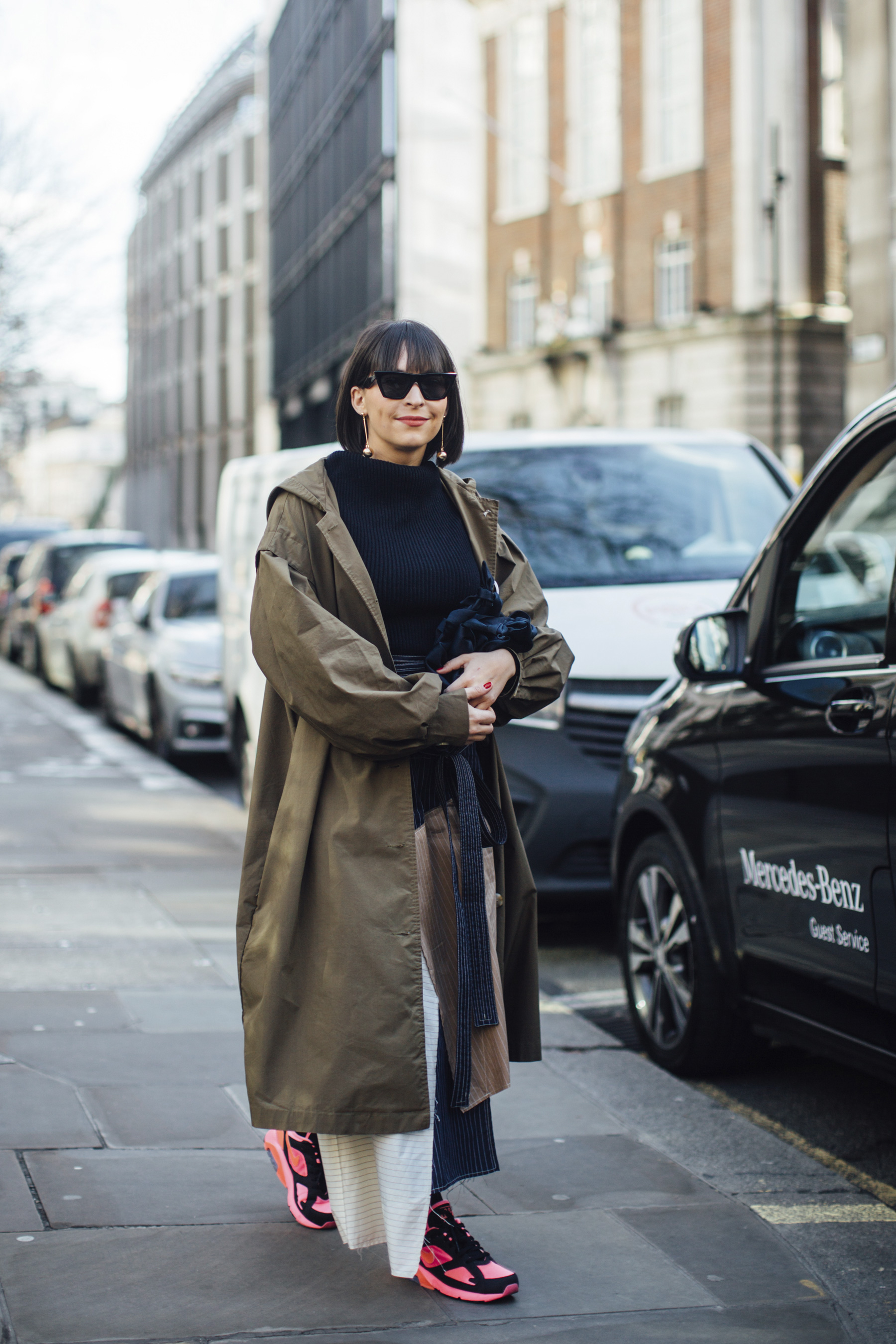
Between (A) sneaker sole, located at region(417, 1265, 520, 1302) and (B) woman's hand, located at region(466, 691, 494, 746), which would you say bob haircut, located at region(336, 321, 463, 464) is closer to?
(B) woman's hand, located at region(466, 691, 494, 746)

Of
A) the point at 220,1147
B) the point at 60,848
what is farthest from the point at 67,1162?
the point at 60,848

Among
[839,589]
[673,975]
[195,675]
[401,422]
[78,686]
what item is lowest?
[673,975]

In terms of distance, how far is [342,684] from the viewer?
313 centimetres

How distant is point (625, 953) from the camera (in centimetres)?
555

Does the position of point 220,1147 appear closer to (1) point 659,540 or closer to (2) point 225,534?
(1) point 659,540

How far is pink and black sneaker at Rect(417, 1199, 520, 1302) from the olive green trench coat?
1.04 ft

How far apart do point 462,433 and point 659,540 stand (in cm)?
400

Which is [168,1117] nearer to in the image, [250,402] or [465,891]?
[465,891]

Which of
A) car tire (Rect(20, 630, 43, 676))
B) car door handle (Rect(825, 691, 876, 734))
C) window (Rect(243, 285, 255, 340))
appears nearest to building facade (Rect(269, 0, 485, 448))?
window (Rect(243, 285, 255, 340))

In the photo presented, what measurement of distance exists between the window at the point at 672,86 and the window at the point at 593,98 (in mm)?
1068

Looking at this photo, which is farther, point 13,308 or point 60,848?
point 13,308

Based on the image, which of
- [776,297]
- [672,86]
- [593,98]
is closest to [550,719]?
[776,297]

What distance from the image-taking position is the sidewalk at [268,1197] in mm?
3242

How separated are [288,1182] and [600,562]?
401cm
